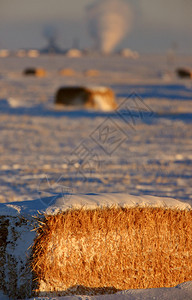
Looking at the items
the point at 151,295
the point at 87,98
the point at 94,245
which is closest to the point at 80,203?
the point at 94,245

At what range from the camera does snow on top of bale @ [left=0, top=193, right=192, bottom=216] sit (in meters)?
3.04

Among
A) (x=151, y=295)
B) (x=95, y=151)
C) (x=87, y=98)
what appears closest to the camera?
(x=151, y=295)

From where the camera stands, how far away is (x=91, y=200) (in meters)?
3.20

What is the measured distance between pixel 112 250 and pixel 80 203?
35 centimetres

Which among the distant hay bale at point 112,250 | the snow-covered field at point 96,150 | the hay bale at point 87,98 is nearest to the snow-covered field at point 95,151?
the snow-covered field at point 96,150

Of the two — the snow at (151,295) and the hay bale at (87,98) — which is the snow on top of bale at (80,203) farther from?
the hay bale at (87,98)

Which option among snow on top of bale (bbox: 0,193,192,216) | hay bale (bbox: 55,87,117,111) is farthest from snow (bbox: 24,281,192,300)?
hay bale (bbox: 55,87,117,111)

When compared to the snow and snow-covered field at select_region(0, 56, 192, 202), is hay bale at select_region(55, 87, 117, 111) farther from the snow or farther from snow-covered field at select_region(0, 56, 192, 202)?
the snow

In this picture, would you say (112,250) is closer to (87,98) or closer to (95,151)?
(95,151)

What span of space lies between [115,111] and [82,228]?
14.0 meters

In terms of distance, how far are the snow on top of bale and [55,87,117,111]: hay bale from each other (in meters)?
14.0

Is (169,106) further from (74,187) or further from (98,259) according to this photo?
(98,259)

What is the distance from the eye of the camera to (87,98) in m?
17.3

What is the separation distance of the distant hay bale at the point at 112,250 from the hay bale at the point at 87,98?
1401cm
